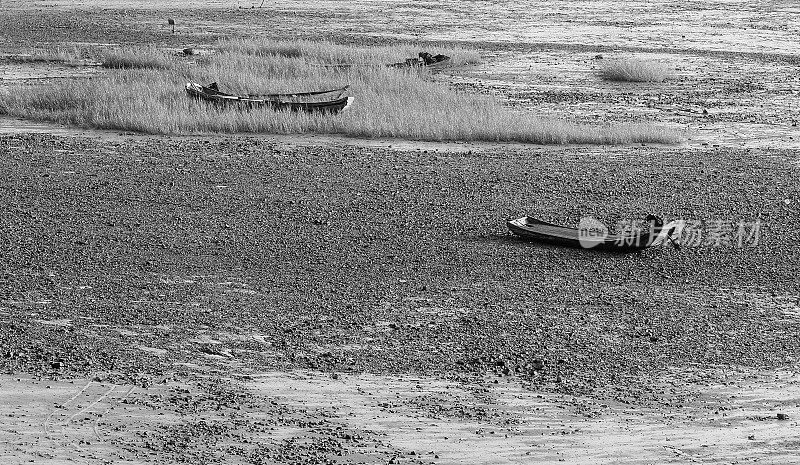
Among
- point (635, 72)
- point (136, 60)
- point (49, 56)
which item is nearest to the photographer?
point (635, 72)

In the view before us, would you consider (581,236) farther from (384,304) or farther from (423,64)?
(423,64)

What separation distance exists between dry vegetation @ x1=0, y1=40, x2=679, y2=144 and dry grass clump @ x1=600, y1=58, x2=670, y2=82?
376 cm

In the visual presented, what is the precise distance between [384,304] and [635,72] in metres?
15.2

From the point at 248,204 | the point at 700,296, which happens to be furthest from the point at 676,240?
the point at 248,204

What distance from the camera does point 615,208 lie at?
1371 cm

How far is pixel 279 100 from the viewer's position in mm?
19812

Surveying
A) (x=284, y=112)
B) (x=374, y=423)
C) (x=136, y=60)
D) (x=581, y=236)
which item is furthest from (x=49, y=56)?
(x=374, y=423)

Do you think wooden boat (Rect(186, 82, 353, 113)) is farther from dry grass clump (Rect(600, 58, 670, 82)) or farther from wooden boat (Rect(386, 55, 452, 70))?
dry grass clump (Rect(600, 58, 670, 82))

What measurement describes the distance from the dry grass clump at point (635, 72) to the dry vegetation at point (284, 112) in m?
3.76

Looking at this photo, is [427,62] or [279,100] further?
[427,62]

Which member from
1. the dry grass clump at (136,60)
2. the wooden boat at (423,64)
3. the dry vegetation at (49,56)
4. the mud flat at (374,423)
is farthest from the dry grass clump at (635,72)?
the mud flat at (374,423)

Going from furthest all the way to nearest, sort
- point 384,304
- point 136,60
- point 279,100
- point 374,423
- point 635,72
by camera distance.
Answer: point 136,60 < point 635,72 < point 279,100 < point 384,304 < point 374,423

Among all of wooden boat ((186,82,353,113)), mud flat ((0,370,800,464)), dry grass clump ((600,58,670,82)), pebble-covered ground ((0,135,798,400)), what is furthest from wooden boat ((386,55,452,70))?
mud flat ((0,370,800,464))

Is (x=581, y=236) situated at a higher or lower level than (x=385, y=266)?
higher
